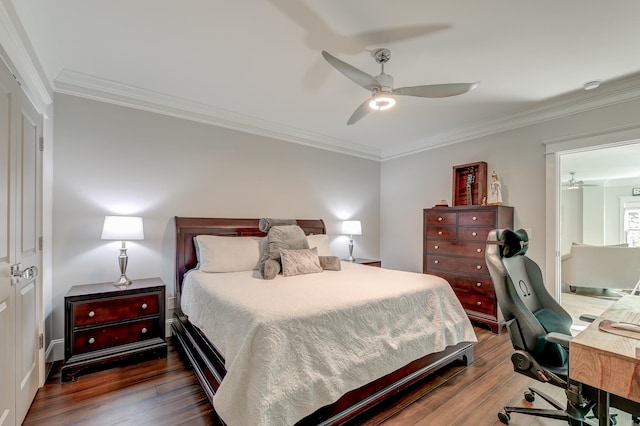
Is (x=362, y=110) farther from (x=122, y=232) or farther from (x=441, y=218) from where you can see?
(x=122, y=232)

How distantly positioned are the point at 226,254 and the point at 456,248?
2807 millimetres

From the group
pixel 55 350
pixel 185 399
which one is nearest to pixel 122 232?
pixel 55 350

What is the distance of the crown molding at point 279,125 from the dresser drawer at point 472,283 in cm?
191

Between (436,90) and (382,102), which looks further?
(382,102)

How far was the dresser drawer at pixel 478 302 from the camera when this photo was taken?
334cm

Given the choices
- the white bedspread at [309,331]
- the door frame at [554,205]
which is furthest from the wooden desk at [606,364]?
the door frame at [554,205]

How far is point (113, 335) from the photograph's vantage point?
8.10 feet

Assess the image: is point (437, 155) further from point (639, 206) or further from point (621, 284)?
point (639, 206)

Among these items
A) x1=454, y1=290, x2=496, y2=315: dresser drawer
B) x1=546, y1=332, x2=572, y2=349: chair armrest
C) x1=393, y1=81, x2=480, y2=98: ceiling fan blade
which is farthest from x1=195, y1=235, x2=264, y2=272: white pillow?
x1=454, y1=290, x2=496, y2=315: dresser drawer

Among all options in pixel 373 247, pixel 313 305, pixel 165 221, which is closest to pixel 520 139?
pixel 373 247

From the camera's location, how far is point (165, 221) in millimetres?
3160

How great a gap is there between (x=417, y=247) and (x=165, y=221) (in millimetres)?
3627

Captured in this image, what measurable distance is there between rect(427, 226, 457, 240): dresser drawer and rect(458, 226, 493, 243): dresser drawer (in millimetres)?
94

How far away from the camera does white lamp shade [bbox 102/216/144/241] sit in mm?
2555
